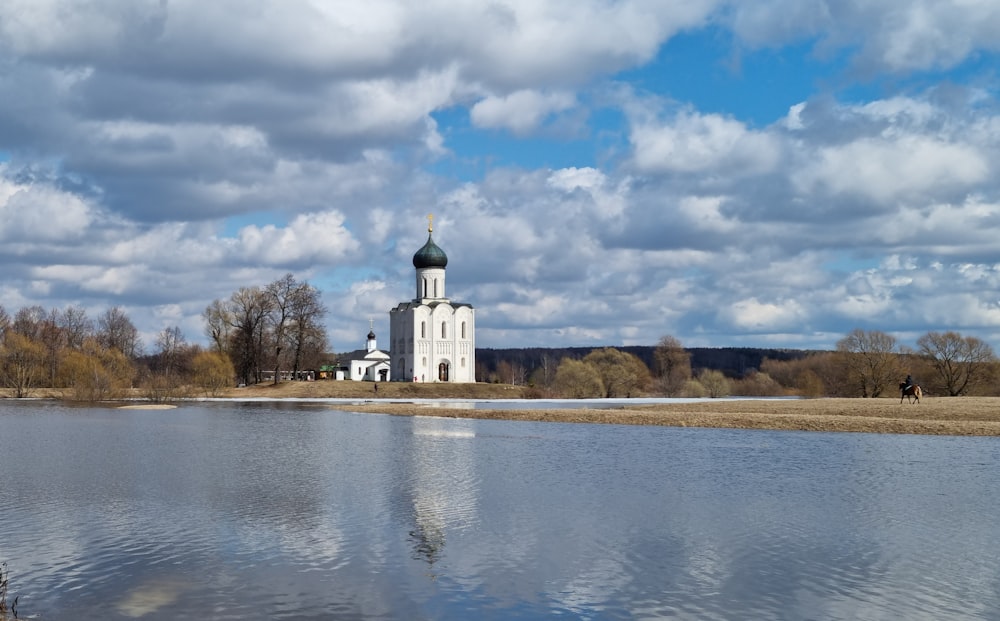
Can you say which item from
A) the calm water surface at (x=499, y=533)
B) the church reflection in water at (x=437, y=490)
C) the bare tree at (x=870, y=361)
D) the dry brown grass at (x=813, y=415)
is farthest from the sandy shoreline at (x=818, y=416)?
the bare tree at (x=870, y=361)

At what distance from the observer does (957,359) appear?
80375 mm

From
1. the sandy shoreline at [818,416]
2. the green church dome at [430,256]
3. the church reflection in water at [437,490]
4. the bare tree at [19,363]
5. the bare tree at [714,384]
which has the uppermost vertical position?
the green church dome at [430,256]

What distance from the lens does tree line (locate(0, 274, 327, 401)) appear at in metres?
76.9

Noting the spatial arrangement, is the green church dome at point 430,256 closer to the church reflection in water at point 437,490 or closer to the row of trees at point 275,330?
the row of trees at point 275,330

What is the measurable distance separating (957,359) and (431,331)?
53.0 metres

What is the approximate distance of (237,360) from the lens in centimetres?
9969

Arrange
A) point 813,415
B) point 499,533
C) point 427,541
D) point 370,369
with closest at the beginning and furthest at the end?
point 427,541 < point 499,533 < point 813,415 < point 370,369

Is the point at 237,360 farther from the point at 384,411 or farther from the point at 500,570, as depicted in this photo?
the point at 500,570

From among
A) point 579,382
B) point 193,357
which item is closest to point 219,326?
point 193,357

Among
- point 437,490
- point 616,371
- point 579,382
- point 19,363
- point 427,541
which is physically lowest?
point 427,541

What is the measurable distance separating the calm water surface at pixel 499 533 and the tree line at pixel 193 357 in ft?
159

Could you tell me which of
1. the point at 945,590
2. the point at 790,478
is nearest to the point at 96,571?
the point at 945,590

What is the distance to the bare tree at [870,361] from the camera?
7500cm

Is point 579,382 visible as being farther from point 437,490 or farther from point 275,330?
point 437,490
